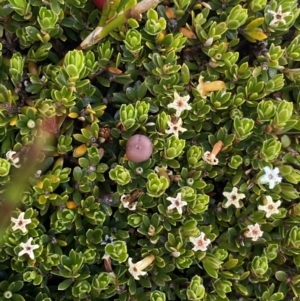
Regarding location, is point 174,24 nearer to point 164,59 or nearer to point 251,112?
point 164,59

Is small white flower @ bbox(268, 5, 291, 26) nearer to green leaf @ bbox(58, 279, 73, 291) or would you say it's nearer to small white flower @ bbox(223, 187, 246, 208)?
small white flower @ bbox(223, 187, 246, 208)

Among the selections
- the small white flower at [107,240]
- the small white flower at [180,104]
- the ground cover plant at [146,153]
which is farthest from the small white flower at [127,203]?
the small white flower at [180,104]

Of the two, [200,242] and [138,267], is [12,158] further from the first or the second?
[200,242]

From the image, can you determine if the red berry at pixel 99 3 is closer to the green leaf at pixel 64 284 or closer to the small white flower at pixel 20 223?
the small white flower at pixel 20 223

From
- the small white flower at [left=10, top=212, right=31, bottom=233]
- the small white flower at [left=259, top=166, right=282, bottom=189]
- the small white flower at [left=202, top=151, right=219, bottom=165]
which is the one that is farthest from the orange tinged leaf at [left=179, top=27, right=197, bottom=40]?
the small white flower at [left=10, top=212, right=31, bottom=233]

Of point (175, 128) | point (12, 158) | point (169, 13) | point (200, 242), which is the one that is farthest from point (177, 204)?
point (169, 13)

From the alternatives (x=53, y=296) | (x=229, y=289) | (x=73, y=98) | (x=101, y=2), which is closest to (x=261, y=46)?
(x=101, y=2)

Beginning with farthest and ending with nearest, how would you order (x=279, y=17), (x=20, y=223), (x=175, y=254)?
(x=279, y=17)
(x=175, y=254)
(x=20, y=223)
